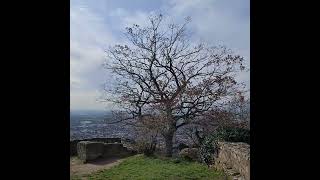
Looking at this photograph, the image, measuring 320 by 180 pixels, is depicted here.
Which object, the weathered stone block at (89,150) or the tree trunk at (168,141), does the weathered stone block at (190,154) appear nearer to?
the tree trunk at (168,141)

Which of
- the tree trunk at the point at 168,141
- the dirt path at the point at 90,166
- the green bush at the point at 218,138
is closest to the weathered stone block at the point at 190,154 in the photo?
the green bush at the point at 218,138

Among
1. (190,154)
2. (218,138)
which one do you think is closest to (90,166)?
(190,154)

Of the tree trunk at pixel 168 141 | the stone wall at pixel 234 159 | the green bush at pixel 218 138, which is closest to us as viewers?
the stone wall at pixel 234 159

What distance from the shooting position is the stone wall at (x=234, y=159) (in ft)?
16.7

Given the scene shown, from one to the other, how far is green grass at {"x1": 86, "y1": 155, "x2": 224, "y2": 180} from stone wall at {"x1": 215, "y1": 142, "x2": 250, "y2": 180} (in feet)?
0.77

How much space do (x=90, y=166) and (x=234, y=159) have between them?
335cm

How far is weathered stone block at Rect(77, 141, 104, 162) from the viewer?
7895mm

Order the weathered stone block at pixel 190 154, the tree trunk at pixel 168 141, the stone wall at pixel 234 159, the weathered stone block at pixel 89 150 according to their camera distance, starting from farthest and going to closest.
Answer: the tree trunk at pixel 168 141
the weathered stone block at pixel 89 150
the weathered stone block at pixel 190 154
the stone wall at pixel 234 159

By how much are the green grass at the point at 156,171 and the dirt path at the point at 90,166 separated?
Result: 317 millimetres

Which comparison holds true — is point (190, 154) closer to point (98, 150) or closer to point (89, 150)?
point (98, 150)

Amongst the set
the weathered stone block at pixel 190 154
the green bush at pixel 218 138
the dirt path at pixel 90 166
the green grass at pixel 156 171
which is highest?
the green bush at pixel 218 138
